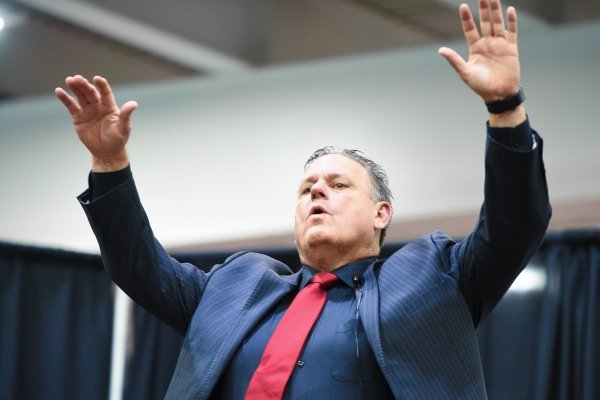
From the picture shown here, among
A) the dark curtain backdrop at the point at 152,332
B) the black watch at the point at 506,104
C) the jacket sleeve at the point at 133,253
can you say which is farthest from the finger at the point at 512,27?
the dark curtain backdrop at the point at 152,332

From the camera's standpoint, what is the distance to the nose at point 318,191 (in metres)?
2.62

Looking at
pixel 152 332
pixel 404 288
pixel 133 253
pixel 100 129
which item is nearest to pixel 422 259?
pixel 404 288

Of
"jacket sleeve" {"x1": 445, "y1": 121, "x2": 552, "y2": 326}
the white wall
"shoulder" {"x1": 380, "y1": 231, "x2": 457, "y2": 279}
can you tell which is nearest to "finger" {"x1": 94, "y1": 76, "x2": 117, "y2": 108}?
"shoulder" {"x1": 380, "y1": 231, "x2": 457, "y2": 279}

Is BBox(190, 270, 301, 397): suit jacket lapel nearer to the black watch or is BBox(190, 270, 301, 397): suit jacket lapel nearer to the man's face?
the man's face

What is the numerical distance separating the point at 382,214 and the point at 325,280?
348 mm

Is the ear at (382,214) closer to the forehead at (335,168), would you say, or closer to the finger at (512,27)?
the forehead at (335,168)

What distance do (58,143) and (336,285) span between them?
3.70 metres

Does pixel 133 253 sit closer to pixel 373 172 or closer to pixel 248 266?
pixel 248 266

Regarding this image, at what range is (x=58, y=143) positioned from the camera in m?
→ 5.85

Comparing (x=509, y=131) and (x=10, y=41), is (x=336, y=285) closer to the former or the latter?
(x=509, y=131)

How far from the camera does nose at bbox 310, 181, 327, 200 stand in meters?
2.62

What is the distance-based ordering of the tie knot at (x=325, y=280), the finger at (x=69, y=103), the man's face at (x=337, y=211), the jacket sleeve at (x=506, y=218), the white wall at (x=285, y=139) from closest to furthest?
the jacket sleeve at (x=506, y=218)
the finger at (x=69, y=103)
the tie knot at (x=325, y=280)
the man's face at (x=337, y=211)
the white wall at (x=285, y=139)

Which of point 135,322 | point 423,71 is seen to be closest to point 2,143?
point 135,322

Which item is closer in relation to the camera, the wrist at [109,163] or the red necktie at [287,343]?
the red necktie at [287,343]
